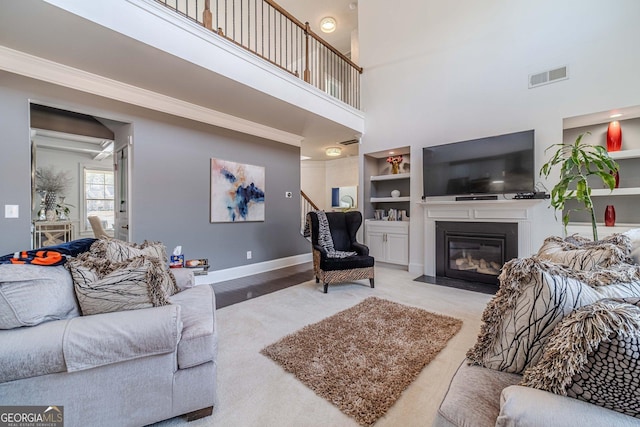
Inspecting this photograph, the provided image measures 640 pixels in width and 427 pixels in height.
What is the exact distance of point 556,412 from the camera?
62 cm

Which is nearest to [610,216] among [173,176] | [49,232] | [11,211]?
[173,176]

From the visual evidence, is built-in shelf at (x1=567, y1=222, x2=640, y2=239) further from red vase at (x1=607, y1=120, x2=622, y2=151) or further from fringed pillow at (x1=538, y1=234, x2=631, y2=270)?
fringed pillow at (x1=538, y1=234, x2=631, y2=270)

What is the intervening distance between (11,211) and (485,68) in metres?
Answer: 5.96

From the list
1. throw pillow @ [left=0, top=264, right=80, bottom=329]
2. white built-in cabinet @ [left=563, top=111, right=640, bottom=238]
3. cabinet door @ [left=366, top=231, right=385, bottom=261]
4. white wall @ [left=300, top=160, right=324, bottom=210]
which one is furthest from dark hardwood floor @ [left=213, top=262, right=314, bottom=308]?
white built-in cabinet @ [left=563, top=111, right=640, bottom=238]

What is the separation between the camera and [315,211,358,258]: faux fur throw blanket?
3.76 m

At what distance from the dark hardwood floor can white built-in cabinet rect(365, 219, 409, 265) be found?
1323 mm

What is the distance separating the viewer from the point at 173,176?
3.55 meters

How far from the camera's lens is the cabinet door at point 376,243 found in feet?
15.9

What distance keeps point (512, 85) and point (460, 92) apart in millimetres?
646

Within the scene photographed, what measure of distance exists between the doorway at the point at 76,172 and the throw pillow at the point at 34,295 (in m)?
2.48

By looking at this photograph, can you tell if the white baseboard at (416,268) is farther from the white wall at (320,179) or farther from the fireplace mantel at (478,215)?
the white wall at (320,179)

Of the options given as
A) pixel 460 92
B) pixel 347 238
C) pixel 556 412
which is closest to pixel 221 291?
pixel 347 238

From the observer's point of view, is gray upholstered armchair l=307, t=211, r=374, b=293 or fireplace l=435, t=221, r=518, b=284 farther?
fireplace l=435, t=221, r=518, b=284

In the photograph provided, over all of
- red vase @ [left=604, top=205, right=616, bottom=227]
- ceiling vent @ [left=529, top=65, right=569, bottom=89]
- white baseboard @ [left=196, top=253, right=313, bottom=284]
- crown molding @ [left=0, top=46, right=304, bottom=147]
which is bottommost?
white baseboard @ [left=196, top=253, right=313, bottom=284]
